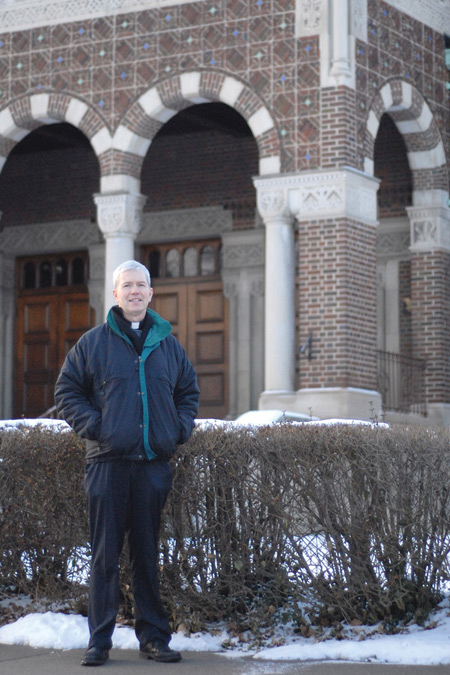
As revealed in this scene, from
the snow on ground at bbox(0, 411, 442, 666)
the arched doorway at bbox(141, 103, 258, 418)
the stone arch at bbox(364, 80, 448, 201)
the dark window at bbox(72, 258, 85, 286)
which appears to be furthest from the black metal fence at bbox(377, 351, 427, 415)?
the snow on ground at bbox(0, 411, 442, 666)

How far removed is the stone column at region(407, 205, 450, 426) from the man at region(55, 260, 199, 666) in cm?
1181

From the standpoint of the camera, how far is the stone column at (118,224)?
17.0 meters

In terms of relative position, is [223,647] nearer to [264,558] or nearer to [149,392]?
[264,558]

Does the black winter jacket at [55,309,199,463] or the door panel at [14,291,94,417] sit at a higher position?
the door panel at [14,291,94,417]

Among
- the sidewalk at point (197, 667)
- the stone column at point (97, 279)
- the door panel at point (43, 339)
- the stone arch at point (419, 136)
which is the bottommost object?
the sidewalk at point (197, 667)

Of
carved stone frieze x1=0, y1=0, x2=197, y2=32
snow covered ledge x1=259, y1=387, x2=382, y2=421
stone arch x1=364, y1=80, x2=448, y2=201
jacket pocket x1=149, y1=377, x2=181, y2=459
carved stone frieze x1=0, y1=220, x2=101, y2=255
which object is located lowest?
jacket pocket x1=149, y1=377, x2=181, y2=459

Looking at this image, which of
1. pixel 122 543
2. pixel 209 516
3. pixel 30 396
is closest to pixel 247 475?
pixel 209 516

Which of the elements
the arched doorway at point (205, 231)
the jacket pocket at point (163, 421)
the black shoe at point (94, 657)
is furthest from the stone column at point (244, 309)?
the black shoe at point (94, 657)

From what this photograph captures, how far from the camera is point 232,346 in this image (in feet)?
66.1

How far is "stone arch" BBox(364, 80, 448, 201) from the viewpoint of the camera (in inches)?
678

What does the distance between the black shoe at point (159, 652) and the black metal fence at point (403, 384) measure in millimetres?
11620

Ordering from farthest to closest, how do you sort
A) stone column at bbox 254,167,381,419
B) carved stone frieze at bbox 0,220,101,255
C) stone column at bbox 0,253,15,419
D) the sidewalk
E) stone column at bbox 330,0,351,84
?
stone column at bbox 0,253,15,419
carved stone frieze at bbox 0,220,101,255
stone column at bbox 330,0,351,84
stone column at bbox 254,167,381,419
the sidewalk

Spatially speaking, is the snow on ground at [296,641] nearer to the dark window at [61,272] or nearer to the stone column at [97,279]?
the stone column at [97,279]

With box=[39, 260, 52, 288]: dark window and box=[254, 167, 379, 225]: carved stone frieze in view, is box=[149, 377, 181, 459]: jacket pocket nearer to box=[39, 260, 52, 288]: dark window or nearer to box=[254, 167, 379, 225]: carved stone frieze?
box=[254, 167, 379, 225]: carved stone frieze
